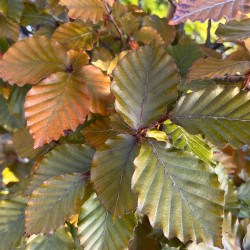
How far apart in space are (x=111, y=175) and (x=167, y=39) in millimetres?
534

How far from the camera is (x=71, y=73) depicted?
1.79 ft

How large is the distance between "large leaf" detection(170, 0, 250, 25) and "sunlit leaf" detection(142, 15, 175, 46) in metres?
0.41

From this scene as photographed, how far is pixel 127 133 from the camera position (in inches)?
17.5

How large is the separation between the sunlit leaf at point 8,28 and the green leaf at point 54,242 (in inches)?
21.5

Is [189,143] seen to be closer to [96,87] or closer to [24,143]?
[96,87]

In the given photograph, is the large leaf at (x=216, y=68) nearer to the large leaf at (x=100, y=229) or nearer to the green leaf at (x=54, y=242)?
the large leaf at (x=100, y=229)

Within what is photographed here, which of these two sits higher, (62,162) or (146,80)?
(146,80)

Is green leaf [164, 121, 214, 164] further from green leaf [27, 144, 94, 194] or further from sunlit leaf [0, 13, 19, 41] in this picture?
sunlit leaf [0, 13, 19, 41]

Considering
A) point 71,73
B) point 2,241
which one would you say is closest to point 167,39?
point 71,73

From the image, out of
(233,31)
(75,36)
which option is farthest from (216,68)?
(75,36)

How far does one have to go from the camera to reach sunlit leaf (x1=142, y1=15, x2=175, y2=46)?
0.83 metres

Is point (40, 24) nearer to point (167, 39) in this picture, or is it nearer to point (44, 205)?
point (167, 39)

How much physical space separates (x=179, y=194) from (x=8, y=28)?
677 millimetres

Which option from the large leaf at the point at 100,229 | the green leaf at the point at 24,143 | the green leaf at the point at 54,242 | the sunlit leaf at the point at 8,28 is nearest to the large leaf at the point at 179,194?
the large leaf at the point at 100,229
